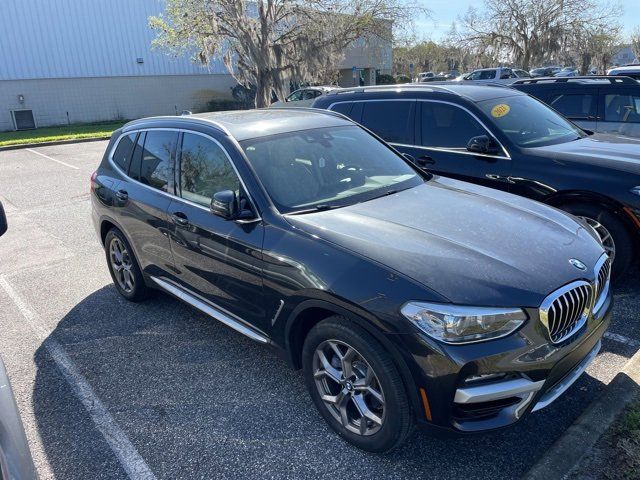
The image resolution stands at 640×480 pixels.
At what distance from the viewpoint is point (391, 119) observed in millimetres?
5922

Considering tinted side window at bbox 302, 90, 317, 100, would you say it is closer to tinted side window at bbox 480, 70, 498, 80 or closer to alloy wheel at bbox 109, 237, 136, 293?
tinted side window at bbox 480, 70, 498, 80

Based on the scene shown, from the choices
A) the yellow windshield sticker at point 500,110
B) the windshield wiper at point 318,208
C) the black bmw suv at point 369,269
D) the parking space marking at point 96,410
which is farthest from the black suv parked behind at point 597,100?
the parking space marking at point 96,410

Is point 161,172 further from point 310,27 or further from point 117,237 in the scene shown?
point 310,27

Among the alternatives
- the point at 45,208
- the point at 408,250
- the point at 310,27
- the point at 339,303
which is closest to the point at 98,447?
the point at 339,303

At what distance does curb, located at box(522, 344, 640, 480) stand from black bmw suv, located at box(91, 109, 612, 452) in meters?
0.29

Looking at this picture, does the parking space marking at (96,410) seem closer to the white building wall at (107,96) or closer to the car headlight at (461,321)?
the car headlight at (461,321)

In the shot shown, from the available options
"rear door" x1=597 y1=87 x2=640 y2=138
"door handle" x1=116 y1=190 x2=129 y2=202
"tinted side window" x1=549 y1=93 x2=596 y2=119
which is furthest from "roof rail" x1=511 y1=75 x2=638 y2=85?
"door handle" x1=116 y1=190 x2=129 y2=202

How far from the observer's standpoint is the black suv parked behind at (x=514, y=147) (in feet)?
14.5

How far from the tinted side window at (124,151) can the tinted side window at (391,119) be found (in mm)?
2808

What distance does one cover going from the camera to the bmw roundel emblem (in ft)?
8.92

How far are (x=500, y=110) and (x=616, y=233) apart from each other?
70.1 inches

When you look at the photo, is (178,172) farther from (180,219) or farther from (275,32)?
(275,32)

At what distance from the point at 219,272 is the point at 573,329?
2.17 meters

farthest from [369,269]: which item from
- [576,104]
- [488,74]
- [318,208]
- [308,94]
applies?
[488,74]
